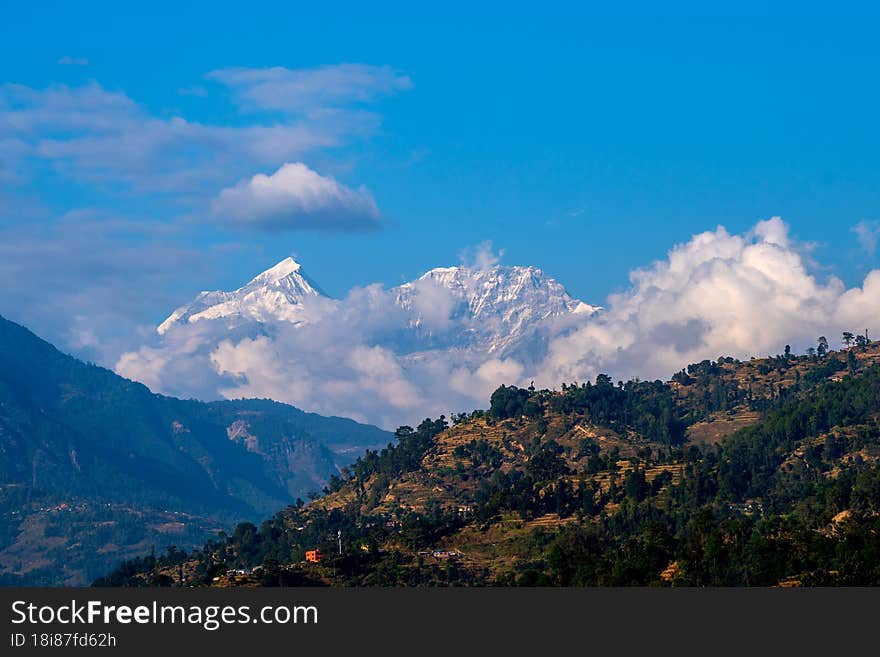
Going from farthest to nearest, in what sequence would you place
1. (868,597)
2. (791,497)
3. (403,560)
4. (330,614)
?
(791,497) < (403,560) < (868,597) < (330,614)

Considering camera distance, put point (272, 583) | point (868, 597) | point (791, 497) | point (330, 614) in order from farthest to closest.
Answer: point (791, 497)
point (272, 583)
point (868, 597)
point (330, 614)

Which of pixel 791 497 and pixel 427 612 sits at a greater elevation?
pixel 791 497

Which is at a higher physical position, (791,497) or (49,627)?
(791,497)

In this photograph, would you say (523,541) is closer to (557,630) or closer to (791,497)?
(791,497)

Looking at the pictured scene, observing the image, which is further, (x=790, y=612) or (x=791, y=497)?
(x=791, y=497)

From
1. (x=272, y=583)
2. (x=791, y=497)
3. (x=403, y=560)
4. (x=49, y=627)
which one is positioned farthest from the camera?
(x=791, y=497)

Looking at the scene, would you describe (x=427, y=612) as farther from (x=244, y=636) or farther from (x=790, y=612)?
(x=790, y=612)

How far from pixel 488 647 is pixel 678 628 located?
13.0 metres

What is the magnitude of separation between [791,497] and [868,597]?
337 feet

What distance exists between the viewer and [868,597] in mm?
89625

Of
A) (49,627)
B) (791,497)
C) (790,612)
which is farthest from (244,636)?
(791,497)

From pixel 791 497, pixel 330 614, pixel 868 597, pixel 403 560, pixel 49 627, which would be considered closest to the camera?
pixel 49 627

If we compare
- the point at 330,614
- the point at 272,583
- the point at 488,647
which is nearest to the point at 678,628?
the point at 488,647

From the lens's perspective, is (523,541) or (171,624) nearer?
(171,624)
